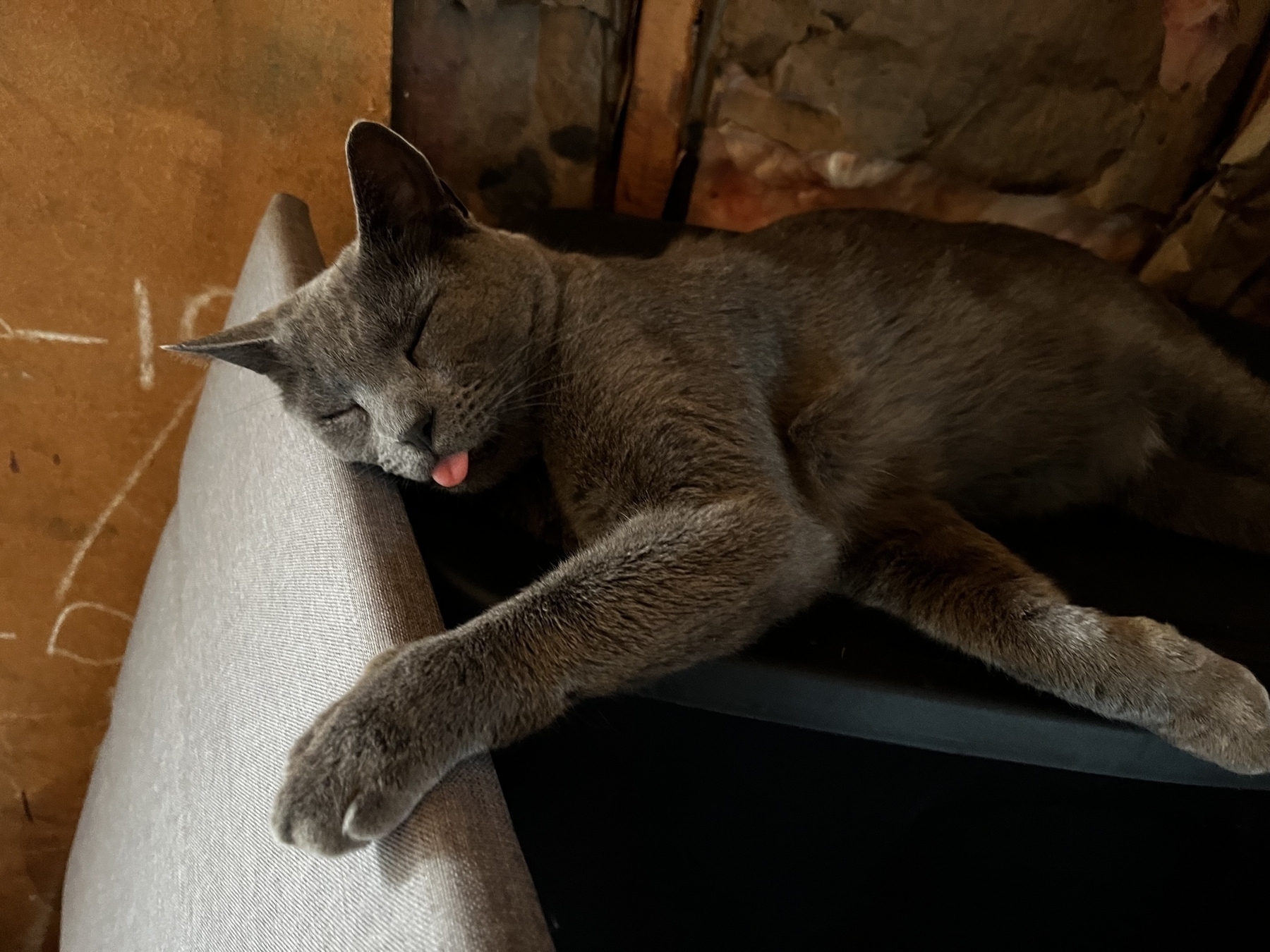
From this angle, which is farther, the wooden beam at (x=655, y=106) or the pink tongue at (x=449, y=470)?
the wooden beam at (x=655, y=106)

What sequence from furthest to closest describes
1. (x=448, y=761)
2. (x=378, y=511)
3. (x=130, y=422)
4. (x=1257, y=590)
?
(x=130, y=422) < (x=1257, y=590) < (x=378, y=511) < (x=448, y=761)

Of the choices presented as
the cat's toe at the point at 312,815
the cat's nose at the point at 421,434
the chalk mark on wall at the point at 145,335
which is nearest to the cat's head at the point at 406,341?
the cat's nose at the point at 421,434

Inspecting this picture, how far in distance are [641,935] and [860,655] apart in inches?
16.8

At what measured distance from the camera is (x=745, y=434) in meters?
0.90

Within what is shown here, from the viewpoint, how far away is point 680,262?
1075 mm

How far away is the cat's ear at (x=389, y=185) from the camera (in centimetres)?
84

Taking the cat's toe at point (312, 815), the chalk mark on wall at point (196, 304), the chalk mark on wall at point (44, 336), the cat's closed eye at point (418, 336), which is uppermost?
the cat's closed eye at point (418, 336)

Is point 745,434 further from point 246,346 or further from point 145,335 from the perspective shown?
point 145,335

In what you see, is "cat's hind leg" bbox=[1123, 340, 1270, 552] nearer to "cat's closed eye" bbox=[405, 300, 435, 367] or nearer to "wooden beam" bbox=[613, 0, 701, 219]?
"wooden beam" bbox=[613, 0, 701, 219]

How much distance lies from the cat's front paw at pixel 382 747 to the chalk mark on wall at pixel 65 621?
1258 mm

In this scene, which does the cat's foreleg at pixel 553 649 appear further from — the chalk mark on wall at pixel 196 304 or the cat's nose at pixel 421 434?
the chalk mark on wall at pixel 196 304

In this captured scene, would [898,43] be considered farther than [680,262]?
Yes

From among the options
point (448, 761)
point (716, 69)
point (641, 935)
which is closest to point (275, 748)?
point (448, 761)

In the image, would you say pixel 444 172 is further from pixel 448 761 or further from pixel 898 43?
pixel 448 761
